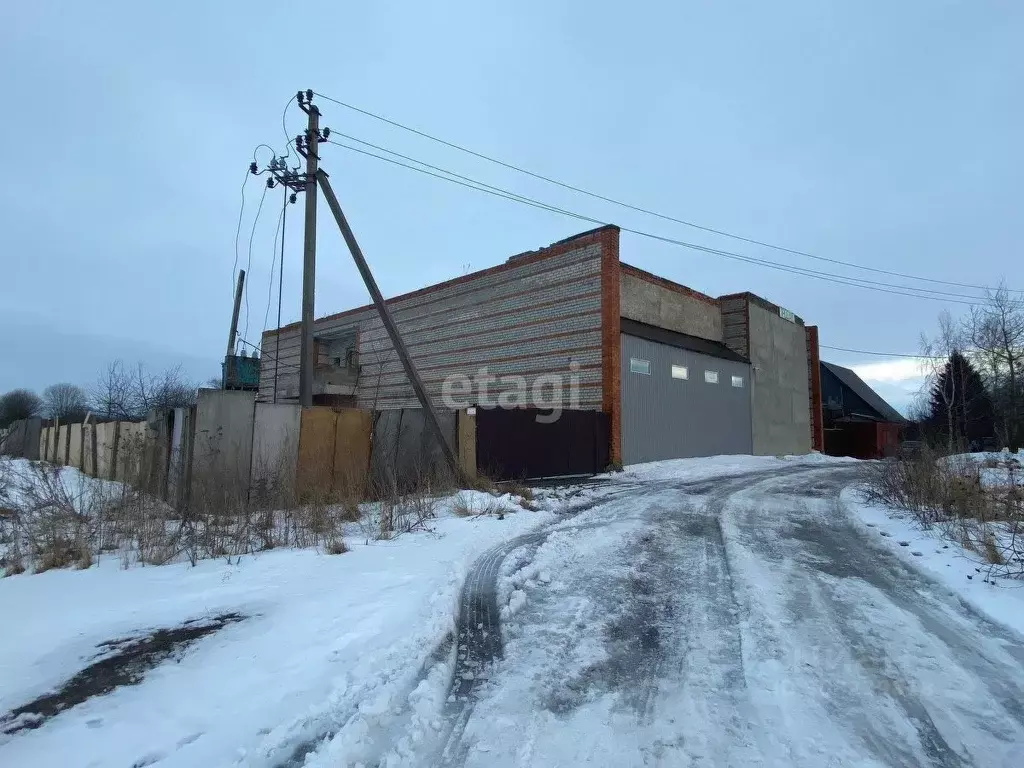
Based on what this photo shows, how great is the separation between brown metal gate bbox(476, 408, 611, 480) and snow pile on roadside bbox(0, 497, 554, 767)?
27.5 feet

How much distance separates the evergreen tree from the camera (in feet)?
97.0

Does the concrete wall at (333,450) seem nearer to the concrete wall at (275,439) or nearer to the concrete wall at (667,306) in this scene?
the concrete wall at (275,439)

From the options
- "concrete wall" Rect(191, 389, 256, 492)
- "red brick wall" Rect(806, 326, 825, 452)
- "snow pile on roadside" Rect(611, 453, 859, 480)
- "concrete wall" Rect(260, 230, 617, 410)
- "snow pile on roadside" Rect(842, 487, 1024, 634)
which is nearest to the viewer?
"snow pile on roadside" Rect(842, 487, 1024, 634)

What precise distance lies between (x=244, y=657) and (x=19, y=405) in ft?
208

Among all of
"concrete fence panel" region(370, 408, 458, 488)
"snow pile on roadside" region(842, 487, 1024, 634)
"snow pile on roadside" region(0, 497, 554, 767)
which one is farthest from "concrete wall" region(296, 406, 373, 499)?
"snow pile on roadside" region(842, 487, 1024, 634)

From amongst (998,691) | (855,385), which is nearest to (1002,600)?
(998,691)

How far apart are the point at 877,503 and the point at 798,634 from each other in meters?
7.54

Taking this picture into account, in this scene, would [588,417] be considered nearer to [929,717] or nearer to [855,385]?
[929,717]

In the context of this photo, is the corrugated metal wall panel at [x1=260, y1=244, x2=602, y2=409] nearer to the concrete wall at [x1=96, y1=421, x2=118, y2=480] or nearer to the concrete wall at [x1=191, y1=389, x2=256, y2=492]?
the concrete wall at [x1=191, y1=389, x2=256, y2=492]

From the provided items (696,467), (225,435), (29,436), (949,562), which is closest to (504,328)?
(696,467)

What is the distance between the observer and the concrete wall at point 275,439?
9.55 meters

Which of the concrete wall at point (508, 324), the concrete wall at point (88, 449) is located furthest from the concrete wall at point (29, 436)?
the concrete wall at point (508, 324)

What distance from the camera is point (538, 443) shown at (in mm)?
15812

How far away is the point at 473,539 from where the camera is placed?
7.14 metres
